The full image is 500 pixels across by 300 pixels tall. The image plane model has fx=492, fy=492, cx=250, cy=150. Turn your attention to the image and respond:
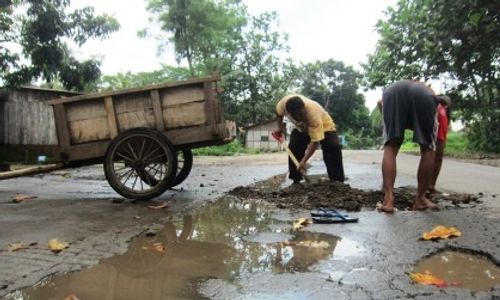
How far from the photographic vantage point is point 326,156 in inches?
276

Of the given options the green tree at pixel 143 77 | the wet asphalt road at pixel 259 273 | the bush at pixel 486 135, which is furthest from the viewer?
the green tree at pixel 143 77

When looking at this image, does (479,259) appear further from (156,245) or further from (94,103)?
(94,103)

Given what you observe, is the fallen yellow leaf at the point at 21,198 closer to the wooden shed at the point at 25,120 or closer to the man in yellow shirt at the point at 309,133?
the man in yellow shirt at the point at 309,133

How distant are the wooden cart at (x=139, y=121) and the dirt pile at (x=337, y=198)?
1028mm

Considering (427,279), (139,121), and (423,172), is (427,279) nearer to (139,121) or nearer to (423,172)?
(423,172)

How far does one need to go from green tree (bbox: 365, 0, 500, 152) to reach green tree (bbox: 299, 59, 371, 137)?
2987 centimetres

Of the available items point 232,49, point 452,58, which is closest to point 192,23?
point 232,49

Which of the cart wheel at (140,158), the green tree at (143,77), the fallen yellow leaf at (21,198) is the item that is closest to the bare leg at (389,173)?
the cart wheel at (140,158)

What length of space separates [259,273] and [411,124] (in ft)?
9.16

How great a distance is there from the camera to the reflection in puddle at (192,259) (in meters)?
2.84

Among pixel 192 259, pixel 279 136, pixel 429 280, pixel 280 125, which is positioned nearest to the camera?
pixel 429 280

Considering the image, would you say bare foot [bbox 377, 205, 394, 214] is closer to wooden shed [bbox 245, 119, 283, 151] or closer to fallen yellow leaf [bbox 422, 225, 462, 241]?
fallen yellow leaf [bbox 422, 225, 462, 241]

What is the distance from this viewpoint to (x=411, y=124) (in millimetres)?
5082

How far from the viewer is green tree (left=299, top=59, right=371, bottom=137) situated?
52.8 meters
